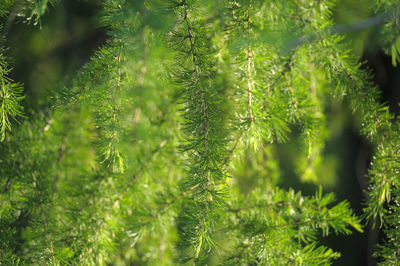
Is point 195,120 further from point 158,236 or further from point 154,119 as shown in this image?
point 158,236

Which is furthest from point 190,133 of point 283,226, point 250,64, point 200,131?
point 283,226

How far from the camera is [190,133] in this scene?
45cm

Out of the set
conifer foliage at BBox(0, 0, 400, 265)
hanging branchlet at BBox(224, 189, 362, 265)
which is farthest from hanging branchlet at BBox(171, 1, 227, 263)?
hanging branchlet at BBox(224, 189, 362, 265)

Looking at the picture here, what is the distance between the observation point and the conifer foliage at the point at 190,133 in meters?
0.42

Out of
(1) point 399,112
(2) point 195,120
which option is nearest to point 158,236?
(2) point 195,120

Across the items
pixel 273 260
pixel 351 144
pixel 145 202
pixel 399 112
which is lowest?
pixel 351 144

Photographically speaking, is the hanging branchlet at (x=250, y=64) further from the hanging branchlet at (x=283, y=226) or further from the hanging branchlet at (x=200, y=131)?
the hanging branchlet at (x=283, y=226)

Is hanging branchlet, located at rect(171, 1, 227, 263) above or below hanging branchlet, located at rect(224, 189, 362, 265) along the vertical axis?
above

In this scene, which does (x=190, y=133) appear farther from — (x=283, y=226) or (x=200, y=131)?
(x=283, y=226)

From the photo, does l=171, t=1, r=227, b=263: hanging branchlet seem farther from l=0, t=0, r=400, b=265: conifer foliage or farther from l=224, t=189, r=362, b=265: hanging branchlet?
l=224, t=189, r=362, b=265: hanging branchlet

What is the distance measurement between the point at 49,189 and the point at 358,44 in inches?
27.0

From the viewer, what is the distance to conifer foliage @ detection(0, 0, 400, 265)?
16.5 inches

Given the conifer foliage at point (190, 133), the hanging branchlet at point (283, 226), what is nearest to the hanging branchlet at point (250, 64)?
the conifer foliage at point (190, 133)

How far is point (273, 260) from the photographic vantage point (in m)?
0.50
